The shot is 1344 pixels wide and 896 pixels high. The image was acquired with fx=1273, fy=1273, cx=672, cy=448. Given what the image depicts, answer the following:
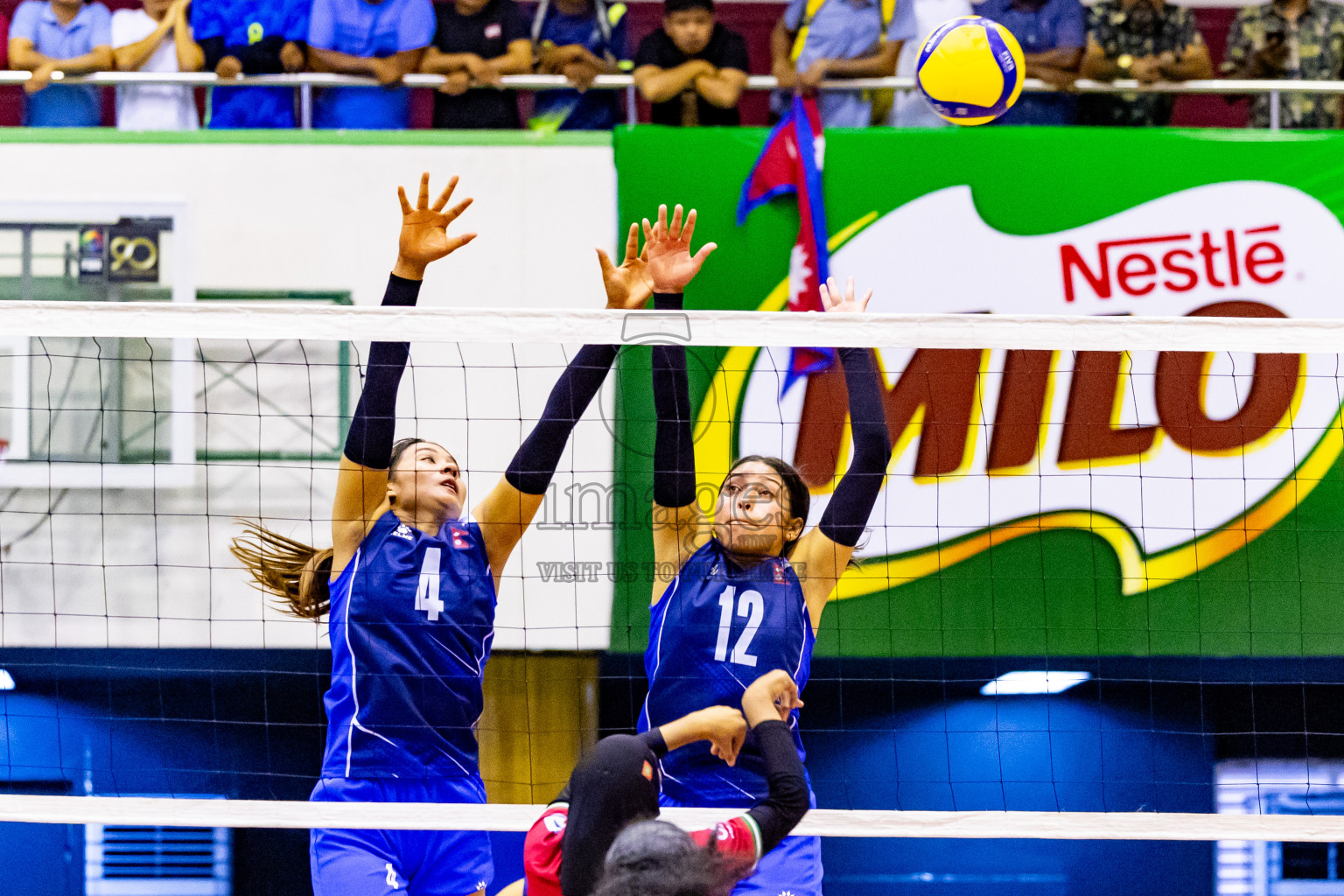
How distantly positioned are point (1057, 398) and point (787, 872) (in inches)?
138

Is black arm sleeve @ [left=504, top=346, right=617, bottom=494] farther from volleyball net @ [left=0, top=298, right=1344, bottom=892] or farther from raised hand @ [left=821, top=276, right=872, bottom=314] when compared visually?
volleyball net @ [left=0, top=298, right=1344, bottom=892]

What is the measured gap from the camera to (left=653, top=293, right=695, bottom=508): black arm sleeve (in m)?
4.22

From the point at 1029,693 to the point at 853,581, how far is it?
1758mm

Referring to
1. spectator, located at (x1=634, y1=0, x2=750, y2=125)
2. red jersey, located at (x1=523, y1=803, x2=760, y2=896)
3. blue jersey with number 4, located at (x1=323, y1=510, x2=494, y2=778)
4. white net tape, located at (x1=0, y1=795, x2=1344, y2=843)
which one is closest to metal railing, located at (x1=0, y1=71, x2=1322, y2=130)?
spectator, located at (x1=634, y1=0, x2=750, y2=125)

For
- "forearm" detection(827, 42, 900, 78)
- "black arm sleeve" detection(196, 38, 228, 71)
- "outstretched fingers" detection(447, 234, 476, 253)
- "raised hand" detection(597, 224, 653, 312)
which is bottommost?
"raised hand" detection(597, 224, 653, 312)

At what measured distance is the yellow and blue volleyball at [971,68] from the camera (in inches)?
222

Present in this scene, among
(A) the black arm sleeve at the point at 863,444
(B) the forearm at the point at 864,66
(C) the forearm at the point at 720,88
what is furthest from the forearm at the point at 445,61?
(A) the black arm sleeve at the point at 863,444

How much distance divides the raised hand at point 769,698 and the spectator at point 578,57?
166 inches

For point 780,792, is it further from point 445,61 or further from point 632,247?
point 445,61

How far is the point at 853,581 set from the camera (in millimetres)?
6582

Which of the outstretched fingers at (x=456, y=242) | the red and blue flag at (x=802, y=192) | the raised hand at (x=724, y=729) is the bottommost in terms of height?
the raised hand at (x=724, y=729)

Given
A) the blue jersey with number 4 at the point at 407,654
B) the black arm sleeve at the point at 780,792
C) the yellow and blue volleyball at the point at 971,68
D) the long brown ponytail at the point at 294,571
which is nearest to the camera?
the black arm sleeve at the point at 780,792

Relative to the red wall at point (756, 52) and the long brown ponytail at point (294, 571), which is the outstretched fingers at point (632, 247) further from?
the red wall at point (756, 52)

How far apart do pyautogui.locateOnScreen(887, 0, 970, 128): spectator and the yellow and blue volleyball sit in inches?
42.6
